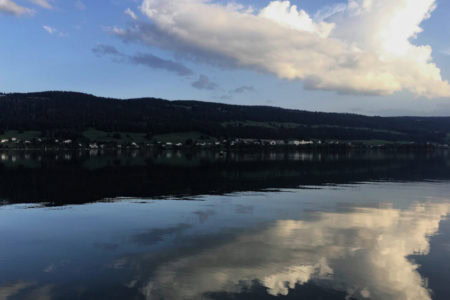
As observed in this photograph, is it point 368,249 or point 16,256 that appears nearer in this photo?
point 16,256

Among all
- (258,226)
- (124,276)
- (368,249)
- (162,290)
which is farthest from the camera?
(258,226)

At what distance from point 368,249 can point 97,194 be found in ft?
103

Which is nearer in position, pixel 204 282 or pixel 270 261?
pixel 204 282

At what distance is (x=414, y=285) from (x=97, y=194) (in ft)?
117

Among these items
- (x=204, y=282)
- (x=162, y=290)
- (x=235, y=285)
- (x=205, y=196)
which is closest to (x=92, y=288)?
(x=162, y=290)

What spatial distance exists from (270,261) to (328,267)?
9.19ft

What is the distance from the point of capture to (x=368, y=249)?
2303 centimetres

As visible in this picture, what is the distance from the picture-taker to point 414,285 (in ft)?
57.1

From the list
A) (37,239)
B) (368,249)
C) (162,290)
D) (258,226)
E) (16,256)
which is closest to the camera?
(162,290)

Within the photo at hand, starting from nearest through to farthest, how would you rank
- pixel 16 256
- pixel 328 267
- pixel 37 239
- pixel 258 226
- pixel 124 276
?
1. pixel 124 276
2. pixel 328 267
3. pixel 16 256
4. pixel 37 239
5. pixel 258 226

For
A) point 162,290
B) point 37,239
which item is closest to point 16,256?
point 37,239

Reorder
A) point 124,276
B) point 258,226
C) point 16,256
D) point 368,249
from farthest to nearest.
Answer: point 258,226
point 368,249
point 16,256
point 124,276

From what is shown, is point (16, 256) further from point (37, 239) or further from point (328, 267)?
point (328, 267)

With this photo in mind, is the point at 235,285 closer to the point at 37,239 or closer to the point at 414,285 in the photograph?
the point at 414,285
